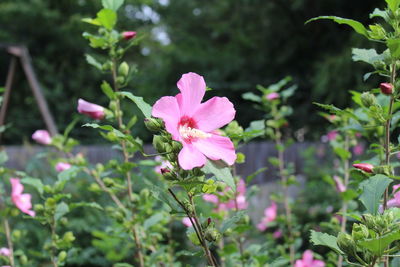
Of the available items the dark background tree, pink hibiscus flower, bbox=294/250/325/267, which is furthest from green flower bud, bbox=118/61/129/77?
the dark background tree

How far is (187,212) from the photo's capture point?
76 centimetres

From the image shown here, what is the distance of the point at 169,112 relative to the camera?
2.30 feet

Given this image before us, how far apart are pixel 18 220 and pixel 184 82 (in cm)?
280

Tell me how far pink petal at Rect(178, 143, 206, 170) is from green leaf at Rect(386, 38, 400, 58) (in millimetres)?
379

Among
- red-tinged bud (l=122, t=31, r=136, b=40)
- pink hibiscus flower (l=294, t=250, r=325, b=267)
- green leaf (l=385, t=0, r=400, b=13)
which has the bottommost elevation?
pink hibiscus flower (l=294, t=250, r=325, b=267)

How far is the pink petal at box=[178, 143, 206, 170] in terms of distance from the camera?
665 mm

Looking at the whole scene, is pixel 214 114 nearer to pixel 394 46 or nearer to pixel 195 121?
pixel 195 121

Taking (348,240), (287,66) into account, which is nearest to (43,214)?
(348,240)

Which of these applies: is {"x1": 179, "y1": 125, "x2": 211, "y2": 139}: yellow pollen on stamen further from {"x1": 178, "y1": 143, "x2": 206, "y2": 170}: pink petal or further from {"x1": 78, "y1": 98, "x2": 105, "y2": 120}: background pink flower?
{"x1": 78, "y1": 98, "x2": 105, "y2": 120}: background pink flower

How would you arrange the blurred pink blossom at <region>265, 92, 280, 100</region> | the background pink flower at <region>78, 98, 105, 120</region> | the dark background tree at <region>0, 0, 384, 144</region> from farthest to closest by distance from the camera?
the dark background tree at <region>0, 0, 384, 144</region>, the blurred pink blossom at <region>265, 92, 280, 100</region>, the background pink flower at <region>78, 98, 105, 120</region>

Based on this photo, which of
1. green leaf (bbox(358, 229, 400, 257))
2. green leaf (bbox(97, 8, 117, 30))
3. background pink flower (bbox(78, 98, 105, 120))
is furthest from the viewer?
background pink flower (bbox(78, 98, 105, 120))

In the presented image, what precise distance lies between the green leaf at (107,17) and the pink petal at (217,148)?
0.58 meters

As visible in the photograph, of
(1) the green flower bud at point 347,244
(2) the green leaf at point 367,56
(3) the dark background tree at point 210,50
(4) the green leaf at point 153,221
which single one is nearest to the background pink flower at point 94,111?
(4) the green leaf at point 153,221

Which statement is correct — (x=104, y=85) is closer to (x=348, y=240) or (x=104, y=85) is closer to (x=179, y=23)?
(x=348, y=240)
